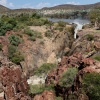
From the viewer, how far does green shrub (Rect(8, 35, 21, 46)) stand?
58.2 meters

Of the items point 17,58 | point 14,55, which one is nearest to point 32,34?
point 14,55

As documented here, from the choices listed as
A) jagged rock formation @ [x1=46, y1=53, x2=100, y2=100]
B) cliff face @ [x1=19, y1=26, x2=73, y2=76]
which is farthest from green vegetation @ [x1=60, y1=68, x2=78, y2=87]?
cliff face @ [x1=19, y1=26, x2=73, y2=76]

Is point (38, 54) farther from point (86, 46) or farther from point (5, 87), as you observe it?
point (5, 87)

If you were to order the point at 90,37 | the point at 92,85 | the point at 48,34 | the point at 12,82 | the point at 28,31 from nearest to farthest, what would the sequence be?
the point at 92,85
the point at 12,82
the point at 90,37
the point at 28,31
the point at 48,34

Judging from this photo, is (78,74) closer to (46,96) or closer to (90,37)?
(46,96)

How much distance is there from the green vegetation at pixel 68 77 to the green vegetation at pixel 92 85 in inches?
120

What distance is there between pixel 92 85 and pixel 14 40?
108 feet

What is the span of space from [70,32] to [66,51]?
6.99 meters

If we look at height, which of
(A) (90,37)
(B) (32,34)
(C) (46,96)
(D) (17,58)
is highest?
(A) (90,37)

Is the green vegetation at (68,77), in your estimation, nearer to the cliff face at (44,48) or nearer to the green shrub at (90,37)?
the green shrub at (90,37)

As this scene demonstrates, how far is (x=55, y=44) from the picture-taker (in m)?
65.2

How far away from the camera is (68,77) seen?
31.5 m

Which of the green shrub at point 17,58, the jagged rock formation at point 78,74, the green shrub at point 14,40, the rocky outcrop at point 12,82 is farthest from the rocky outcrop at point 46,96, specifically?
the green shrub at point 14,40


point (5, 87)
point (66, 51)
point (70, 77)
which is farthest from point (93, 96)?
point (66, 51)
